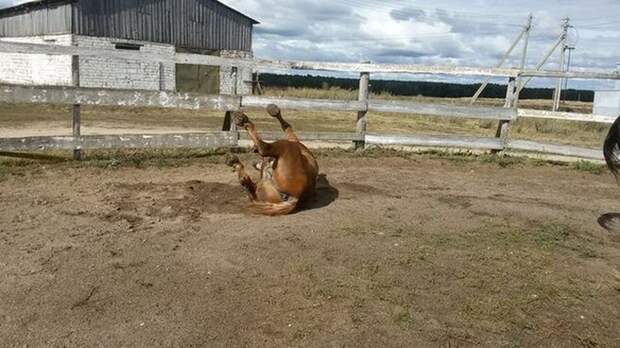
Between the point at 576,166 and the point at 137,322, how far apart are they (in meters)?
8.49

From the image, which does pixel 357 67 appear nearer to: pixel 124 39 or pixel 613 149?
pixel 613 149

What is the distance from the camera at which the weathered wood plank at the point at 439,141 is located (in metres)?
9.75

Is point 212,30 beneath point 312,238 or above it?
above

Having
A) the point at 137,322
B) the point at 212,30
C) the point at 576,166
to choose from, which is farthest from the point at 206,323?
the point at 212,30

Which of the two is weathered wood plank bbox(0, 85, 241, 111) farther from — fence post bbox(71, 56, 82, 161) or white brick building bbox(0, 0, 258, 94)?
white brick building bbox(0, 0, 258, 94)

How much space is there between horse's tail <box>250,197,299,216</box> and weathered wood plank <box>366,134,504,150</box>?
4635 millimetres

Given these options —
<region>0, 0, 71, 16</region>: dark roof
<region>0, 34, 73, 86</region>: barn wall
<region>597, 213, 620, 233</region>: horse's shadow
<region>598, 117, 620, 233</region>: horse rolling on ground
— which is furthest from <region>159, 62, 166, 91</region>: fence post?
<region>598, 117, 620, 233</region>: horse rolling on ground

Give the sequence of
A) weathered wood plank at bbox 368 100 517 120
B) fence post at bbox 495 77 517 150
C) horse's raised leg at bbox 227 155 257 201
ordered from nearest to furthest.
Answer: horse's raised leg at bbox 227 155 257 201 → weathered wood plank at bbox 368 100 517 120 → fence post at bbox 495 77 517 150

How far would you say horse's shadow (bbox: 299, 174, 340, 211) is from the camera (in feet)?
18.9

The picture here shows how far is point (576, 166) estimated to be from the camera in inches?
377

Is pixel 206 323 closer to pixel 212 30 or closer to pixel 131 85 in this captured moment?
pixel 131 85

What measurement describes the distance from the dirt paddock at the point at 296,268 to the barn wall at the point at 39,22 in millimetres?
21539

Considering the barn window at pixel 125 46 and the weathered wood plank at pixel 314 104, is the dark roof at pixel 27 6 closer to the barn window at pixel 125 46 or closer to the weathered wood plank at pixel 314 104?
the barn window at pixel 125 46

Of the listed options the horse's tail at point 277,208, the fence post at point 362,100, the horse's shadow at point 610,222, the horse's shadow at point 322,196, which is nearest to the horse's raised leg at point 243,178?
the horse's tail at point 277,208
